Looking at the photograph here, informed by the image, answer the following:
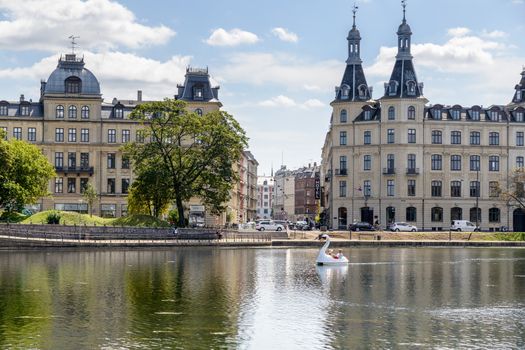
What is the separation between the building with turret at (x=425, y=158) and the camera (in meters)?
133

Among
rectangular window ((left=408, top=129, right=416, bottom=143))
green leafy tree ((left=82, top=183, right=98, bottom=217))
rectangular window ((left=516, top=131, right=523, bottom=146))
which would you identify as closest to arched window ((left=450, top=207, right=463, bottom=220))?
rectangular window ((left=408, top=129, right=416, bottom=143))

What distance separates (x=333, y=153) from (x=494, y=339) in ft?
334

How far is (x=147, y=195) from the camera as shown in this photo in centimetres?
10294

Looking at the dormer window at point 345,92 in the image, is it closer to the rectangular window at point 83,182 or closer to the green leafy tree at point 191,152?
the green leafy tree at point 191,152

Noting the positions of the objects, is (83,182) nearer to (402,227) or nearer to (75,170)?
(75,170)

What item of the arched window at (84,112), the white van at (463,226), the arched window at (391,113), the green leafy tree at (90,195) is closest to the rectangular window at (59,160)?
the arched window at (84,112)

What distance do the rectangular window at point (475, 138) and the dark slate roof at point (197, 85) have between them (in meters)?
43.6

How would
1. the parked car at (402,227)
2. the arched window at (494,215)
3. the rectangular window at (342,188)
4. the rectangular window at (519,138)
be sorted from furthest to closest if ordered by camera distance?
the rectangular window at (342,188) < the rectangular window at (519,138) < the arched window at (494,215) < the parked car at (402,227)

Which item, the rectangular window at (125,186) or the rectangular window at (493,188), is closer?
the rectangular window at (493,188)

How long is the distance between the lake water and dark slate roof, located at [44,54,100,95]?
53.6 meters

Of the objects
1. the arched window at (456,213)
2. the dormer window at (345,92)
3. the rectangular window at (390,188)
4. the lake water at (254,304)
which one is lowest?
the lake water at (254,304)

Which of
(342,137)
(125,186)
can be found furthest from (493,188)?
(125,186)

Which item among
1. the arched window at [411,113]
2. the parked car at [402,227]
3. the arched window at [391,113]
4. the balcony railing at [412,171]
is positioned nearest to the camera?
the parked car at [402,227]

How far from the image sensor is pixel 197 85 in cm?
13125
